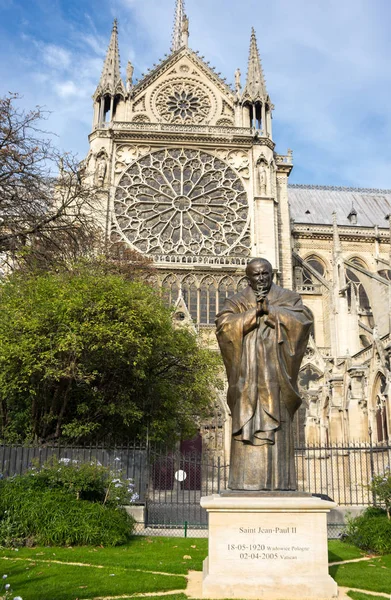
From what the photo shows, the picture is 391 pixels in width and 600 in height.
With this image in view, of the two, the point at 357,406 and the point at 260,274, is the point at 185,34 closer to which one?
the point at 357,406

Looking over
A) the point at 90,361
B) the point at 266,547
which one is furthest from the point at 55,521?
the point at 90,361

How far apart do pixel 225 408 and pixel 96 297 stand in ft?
41.6

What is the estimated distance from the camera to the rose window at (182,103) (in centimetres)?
3444

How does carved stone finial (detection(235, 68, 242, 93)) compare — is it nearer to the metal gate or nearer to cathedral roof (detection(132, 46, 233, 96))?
cathedral roof (detection(132, 46, 233, 96))

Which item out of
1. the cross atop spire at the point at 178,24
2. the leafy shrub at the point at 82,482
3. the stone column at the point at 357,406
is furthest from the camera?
the cross atop spire at the point at 178,24

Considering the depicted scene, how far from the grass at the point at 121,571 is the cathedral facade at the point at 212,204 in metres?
16.2

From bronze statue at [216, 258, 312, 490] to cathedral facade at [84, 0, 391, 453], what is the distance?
19.4 m

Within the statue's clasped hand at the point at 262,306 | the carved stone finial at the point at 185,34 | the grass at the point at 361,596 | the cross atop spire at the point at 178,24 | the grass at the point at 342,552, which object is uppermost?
the cross atop spire at the point at 178,24

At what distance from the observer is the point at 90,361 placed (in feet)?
49.7

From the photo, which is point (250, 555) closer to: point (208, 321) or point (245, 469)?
point (245, 469)

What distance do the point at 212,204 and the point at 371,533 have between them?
24.1 m

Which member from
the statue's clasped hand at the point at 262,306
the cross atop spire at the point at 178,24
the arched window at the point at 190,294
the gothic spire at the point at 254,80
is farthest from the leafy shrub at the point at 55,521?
the cross atop spire at the point at 178,24

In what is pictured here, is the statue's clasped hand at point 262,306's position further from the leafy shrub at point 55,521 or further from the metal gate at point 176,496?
the leafy shrub at point 55,521

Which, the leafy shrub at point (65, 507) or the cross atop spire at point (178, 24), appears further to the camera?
the cross atop spire at point (178, 24)
